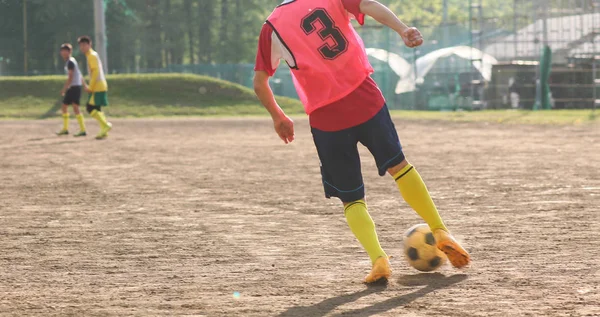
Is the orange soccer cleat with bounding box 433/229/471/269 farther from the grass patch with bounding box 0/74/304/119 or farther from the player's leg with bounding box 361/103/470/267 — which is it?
the grass patch with bounding box 0/74/304/119

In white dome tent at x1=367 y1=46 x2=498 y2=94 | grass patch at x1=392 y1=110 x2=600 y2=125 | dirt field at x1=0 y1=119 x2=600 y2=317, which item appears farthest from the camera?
white dome tent at x1=367 y1=46 x2=498 y2=94

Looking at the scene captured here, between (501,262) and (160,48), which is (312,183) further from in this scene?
(160,48)

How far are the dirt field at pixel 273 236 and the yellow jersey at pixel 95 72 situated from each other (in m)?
5.27

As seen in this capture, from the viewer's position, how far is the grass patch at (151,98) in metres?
33.9

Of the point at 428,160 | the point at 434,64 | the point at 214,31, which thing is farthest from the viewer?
the point at 214,31

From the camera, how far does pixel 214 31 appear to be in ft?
253

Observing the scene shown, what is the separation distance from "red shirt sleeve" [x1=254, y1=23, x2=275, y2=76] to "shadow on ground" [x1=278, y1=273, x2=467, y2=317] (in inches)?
52.5

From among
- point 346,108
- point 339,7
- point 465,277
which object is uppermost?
point 339,7

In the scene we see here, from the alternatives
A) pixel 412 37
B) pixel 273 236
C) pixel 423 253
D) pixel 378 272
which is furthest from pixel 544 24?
pixel 378 272

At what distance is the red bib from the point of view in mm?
5574

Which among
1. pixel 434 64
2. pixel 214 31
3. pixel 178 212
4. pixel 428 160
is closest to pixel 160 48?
pixel 214 31

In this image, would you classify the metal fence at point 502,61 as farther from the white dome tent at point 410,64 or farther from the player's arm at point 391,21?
the player's arm at point 391,21

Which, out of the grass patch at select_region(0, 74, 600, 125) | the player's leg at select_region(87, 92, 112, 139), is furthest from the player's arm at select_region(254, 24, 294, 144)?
the grass patch at select_region(0, 74, 600, 125)

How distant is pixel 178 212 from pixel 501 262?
355cm
